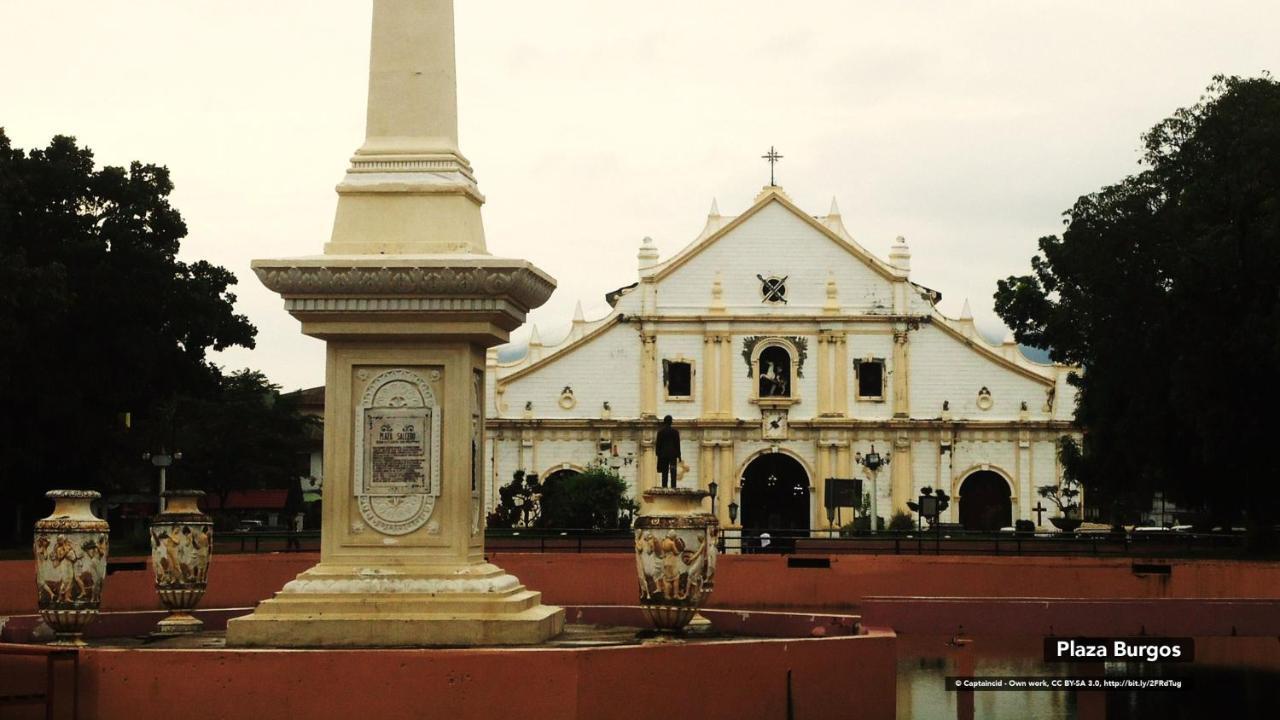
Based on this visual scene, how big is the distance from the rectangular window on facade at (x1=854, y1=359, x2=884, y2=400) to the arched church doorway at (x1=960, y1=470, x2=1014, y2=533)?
13.2 feet

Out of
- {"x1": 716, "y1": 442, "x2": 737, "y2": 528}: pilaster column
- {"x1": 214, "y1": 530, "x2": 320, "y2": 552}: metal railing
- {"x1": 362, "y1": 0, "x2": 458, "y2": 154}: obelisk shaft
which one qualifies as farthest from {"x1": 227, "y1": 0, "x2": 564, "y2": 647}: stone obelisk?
{"x1": 716, "y1": 442, "x2": 737, "y2": 528}: pilaster column

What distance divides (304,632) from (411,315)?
2198 millimetres

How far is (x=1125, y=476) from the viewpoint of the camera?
42750 millimetres

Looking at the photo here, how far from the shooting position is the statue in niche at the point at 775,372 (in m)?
61.6

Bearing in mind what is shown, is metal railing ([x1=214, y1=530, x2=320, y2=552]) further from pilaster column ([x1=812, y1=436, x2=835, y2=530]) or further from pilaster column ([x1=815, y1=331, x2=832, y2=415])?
pilaster column ([x1=815, y1=331, x2=832, y2=415])

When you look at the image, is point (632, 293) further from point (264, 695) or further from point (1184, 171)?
point (264, 695)

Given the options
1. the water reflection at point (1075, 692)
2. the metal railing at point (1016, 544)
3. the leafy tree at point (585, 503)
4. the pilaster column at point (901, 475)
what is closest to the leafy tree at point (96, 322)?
the leafy tree at point (585, 503)

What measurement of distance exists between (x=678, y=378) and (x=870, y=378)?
6278mm

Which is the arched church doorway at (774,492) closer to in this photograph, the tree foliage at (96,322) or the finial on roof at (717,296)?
the finial on roof at (717,296)

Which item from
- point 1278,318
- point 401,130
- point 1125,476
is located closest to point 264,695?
point 401,130

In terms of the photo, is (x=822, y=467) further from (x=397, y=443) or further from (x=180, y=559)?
(x=397, y=443)

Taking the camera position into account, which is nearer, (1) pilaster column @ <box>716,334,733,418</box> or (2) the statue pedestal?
(2) the statue pedestal

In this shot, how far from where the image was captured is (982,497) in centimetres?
6119

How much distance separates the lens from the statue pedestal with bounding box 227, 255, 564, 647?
1241 cm
